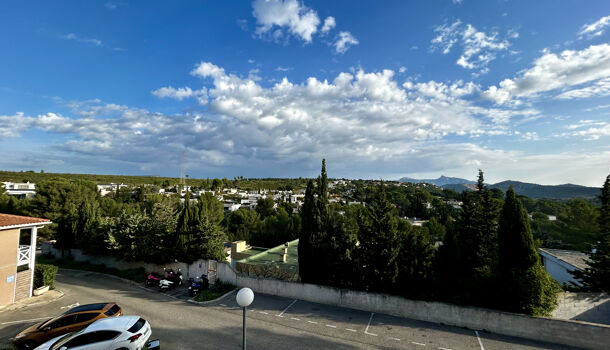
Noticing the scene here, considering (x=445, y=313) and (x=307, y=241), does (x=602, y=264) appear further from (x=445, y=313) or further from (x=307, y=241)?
(x=307, y=241)

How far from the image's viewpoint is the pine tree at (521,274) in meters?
10.3

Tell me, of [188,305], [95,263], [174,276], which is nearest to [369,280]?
[188,305]

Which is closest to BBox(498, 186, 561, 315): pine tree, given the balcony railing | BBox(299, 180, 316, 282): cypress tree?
BBox(299, 180, 316, 282): cypress tree

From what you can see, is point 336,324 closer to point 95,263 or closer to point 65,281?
point 65,281

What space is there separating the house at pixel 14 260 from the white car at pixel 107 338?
8917 millimetres

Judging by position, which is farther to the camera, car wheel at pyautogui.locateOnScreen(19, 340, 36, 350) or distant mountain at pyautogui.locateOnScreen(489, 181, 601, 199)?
distant mountain at pyautogui.locateOnScreen(489, 181, 601, 199)

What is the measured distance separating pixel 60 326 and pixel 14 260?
7415 mm

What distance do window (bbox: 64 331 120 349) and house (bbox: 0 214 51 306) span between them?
9562mm

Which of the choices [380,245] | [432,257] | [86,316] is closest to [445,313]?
[432,257]

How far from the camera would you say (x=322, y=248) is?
14.1 meters

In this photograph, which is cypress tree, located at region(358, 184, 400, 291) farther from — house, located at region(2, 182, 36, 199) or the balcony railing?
house, located at region(2, 182, 36, 199)

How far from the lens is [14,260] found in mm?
13555

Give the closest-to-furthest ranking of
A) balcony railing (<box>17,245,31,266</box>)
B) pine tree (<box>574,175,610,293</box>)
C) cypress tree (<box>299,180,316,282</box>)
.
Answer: pine tree (<box>574,175,610,293</box>)
balcony railing (<box>17,245,31,266</box>)
cypress tree (<box>299,180,316,282</box>)

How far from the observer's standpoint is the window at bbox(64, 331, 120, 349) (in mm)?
7905
